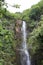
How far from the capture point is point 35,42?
1556 cm

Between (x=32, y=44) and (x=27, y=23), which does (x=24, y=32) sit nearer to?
(x=27, y=23)

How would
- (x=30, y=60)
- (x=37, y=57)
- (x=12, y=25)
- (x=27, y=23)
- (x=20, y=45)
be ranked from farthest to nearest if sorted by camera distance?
1. (x=27, y=23)
2. (x=12, y=25)
3. (x=20, y=45)
4. (x=30, y=60)
5. (x=37, y=57)

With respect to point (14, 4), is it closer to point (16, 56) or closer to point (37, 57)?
point (37, 57)

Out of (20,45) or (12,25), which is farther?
(12,25)

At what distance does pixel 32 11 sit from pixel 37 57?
863cm

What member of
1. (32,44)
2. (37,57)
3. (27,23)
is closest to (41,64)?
(37,57)

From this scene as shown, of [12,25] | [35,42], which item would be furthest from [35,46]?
[12,25]

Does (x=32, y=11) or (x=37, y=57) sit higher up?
(x=32, y=11)

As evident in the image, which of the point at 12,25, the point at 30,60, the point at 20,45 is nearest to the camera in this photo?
the point at 30,60

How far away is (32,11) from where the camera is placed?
24.1 m

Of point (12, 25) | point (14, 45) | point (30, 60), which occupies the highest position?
point (12, 25)

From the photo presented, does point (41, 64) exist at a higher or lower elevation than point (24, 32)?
lower

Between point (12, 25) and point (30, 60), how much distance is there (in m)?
4.58

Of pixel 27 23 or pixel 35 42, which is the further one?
pixel 27 23
